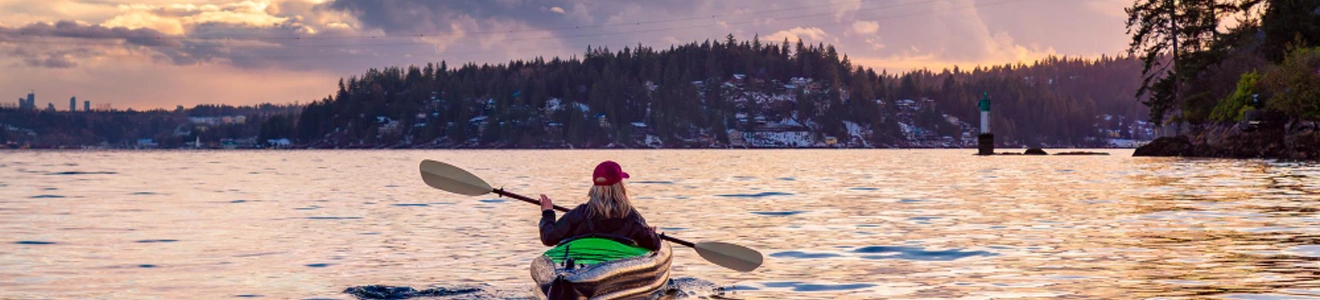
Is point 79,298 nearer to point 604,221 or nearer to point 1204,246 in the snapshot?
point 604,221

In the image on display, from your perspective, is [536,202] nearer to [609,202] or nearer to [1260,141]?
[609,202]

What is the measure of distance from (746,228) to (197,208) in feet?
55.5

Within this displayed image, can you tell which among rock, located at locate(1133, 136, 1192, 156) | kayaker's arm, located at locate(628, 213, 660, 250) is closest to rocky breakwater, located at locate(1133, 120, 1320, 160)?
rock, located at locate(1133, 136, 1192, 156)

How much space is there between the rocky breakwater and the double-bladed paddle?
238 feet

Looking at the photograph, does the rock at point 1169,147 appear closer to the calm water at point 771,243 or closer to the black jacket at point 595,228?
the calm water at point 771,243

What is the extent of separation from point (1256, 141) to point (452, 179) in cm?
8108

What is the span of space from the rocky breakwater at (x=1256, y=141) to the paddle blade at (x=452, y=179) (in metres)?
73.3

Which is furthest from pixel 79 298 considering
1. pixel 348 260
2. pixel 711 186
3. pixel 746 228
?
pixel 711 186

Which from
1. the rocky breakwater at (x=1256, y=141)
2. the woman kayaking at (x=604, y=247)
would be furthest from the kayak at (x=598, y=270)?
the rocky breakwater at (x=1256, y=141)

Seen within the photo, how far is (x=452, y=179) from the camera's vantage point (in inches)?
745

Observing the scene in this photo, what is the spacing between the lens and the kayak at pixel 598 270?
13.4 meters

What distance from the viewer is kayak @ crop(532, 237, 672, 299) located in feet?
44.0

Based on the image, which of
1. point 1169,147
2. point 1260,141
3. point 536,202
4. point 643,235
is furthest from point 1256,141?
point 643,235

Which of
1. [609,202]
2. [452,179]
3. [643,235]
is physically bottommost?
[643,235]
